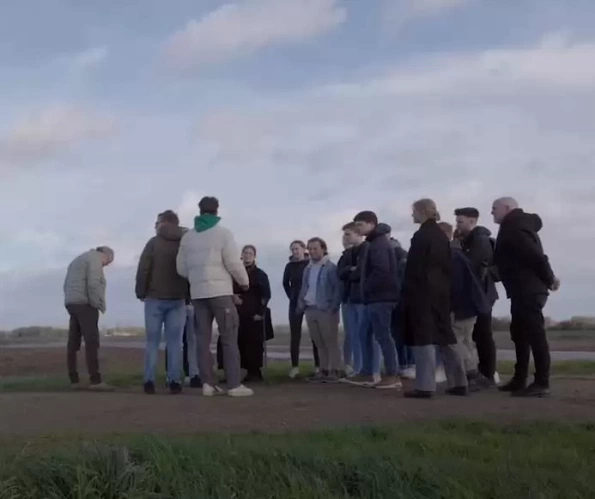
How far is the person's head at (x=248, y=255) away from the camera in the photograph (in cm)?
1462

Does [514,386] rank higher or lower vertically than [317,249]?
lower

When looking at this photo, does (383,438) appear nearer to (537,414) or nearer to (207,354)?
(537,414)

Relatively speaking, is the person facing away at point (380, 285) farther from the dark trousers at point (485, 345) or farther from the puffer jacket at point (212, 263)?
the puffer jacket at point (212, 263)

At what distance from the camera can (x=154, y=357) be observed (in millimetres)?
12594

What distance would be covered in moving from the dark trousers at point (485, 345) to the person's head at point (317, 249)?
2.39 meters

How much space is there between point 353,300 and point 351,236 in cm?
83

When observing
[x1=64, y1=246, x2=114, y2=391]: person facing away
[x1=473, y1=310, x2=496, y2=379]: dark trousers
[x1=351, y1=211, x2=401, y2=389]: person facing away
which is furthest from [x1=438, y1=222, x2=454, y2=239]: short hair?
[x1=64, y1=246, x2=114, y2=391]: person facing away

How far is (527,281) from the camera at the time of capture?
11125mm

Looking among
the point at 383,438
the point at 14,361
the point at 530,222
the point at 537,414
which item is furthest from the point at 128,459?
the point at 14,361

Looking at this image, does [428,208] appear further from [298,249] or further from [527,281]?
[298,249]

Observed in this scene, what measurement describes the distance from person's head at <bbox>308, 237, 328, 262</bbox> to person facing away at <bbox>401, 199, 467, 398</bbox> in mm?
2811

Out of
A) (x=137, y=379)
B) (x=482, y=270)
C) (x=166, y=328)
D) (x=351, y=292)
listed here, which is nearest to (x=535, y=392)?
(x=482, y=270)

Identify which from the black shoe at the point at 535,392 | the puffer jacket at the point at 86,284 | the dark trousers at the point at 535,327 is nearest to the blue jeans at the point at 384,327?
the dark trousers at the point at 535,327

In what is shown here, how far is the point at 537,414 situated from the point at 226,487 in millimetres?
3886
